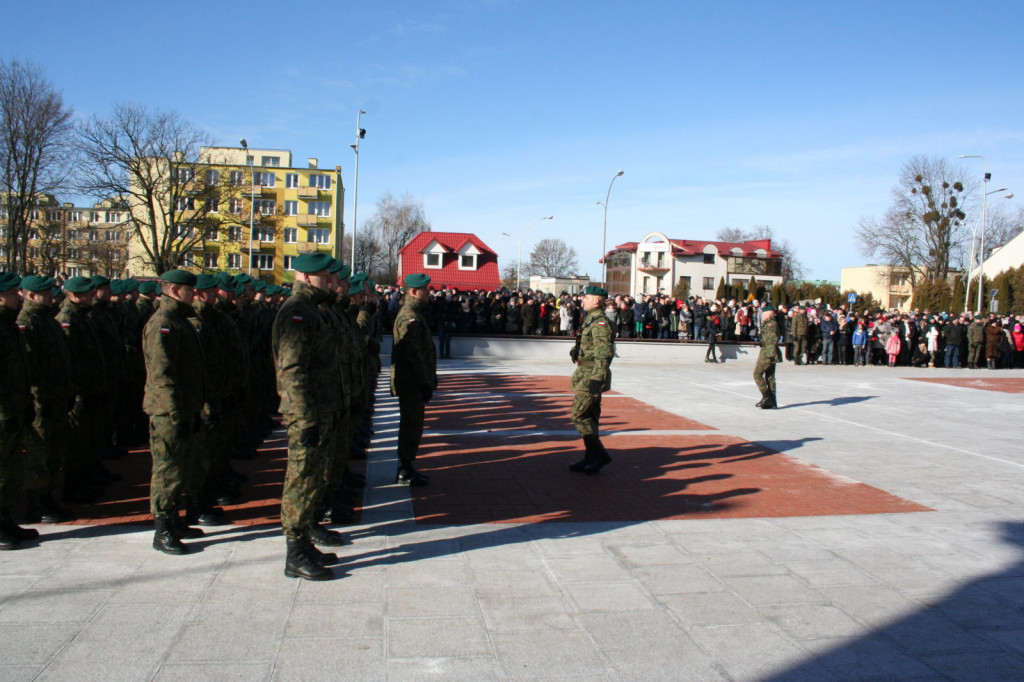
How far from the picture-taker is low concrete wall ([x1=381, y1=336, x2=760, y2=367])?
2416 centimetres

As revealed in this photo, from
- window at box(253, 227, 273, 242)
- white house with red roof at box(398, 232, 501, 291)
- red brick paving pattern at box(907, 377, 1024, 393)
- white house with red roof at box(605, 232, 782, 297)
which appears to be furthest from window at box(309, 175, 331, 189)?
red brick paving pattern at box(907, 377, 1024, 393)

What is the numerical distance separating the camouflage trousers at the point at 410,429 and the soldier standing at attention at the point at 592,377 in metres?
1.69

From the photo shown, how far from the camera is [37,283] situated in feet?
19.2

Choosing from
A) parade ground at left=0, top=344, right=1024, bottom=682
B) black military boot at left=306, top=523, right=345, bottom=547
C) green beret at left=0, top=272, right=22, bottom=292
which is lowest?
parade ground at left=0, top=344, right=1024, bottom=682

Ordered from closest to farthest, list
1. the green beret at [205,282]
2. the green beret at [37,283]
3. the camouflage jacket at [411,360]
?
the green beret at [37,283] → the green beret at [205,282] → the camouflage jacket at [411,360]

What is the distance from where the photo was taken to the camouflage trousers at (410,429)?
7160mm

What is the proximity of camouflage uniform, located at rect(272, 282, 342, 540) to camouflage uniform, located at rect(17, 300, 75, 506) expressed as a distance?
231cm

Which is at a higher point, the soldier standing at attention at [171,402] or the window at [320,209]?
the window at [320,209]

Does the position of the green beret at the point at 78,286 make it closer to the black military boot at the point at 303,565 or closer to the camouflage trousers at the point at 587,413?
the black military boot at the point at 303,565

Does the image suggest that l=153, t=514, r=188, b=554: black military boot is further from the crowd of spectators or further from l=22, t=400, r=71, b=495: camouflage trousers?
the crowd of spectators

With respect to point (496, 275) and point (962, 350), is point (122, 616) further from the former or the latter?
point (496, 275)

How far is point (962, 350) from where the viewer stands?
2608 centimetres

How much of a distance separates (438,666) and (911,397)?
15571mm

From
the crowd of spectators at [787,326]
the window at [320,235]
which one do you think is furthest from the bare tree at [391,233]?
the crowd of spectators at [787,326]
